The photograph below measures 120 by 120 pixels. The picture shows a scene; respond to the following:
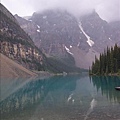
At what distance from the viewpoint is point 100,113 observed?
36438 millimetres

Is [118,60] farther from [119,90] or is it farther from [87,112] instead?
[87,112]

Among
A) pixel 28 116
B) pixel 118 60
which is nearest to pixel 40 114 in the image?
pixel 28 116

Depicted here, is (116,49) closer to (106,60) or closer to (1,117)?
(106,60)

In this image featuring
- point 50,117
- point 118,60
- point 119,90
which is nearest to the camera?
point 50,117

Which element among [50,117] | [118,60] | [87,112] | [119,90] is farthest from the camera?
[118,60]

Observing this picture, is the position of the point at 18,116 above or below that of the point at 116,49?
below

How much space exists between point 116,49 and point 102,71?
61.2ft

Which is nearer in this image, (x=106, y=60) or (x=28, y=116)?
(x=28, y=116)

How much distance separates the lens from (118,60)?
148 m

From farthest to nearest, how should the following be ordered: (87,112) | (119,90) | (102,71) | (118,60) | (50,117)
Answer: (102,71), (118,60), (119,90), (87,112), (50,117)

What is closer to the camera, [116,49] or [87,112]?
[87,112]

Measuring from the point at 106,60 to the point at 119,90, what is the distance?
90.3 metres

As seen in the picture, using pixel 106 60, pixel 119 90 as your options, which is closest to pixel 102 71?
pixel 106 60

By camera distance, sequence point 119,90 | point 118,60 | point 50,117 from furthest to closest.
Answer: point 118,60
point 119,90
point 50,117
